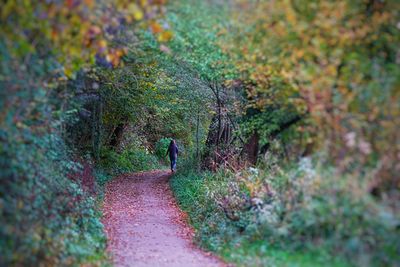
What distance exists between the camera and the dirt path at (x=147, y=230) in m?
9.62

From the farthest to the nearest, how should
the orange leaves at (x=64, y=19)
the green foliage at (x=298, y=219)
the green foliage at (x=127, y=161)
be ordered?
1. the green foliage at (x=127, y=161)
2. the green foliage at (x=298, y=219)
3. the orange leaves at (x=64, y=19)

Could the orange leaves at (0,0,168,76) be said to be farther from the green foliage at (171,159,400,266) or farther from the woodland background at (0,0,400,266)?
the green foliage at (171,159,400,266)

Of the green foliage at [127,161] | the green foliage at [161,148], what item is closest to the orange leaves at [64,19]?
the green foliage at [127,161]

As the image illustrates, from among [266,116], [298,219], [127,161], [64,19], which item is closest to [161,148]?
[127,161]

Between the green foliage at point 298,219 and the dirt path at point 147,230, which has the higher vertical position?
the green foliage at point 298,219

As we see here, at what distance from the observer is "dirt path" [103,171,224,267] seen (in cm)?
962

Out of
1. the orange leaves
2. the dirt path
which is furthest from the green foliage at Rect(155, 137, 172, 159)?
the orange leaves

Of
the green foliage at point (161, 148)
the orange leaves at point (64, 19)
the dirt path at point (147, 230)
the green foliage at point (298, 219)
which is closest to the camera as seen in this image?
the orange leaves at point (64, 19)

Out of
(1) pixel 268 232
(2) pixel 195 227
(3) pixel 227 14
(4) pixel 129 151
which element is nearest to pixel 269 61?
(3) pixel 227 14

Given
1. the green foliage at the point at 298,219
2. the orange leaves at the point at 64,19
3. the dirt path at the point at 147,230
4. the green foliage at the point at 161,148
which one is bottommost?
the green foliage at the point at 161,148

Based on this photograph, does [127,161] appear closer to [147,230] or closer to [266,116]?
[147,230]

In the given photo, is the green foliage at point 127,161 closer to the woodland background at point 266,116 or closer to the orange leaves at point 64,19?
the woodland background at point 266,116

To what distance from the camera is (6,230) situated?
19.4 feet

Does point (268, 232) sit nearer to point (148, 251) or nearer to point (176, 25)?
point (148, 251)
